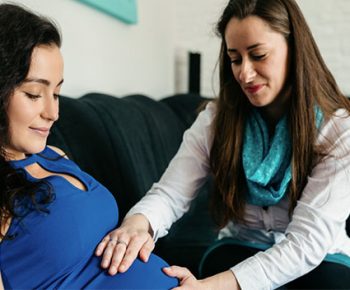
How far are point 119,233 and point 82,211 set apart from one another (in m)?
0.13

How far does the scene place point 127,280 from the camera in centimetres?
88

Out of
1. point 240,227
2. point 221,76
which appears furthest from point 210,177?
point 221,76

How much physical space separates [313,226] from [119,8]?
147 centimetres

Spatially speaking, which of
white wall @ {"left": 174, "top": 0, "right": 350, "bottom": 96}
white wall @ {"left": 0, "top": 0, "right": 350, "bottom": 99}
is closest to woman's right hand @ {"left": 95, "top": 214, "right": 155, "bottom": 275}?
white wall @ {"left": 0, "top": 0, "right": 350, "bottom": 99}

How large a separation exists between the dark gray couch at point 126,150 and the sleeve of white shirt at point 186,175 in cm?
26

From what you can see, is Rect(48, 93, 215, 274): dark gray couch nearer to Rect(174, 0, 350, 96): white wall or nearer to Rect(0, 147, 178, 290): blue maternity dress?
Rect(0, 147, 178, 290): blue maternity dress

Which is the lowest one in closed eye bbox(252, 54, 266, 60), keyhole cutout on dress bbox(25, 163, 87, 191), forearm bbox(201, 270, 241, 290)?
forearm bbox(201, 270, 241, 290)

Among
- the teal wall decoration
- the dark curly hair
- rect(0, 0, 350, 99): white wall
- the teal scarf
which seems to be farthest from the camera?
the teal wall decoration

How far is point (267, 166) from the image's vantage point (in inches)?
45.1

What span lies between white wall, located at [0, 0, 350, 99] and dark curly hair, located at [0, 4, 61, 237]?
1.89 feet

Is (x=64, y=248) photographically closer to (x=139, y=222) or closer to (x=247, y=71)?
(x=139, y=222)

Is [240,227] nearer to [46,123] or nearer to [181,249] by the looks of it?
[181,249]

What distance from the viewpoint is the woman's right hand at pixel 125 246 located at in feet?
2.92

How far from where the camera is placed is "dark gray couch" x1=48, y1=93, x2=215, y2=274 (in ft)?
4.43
